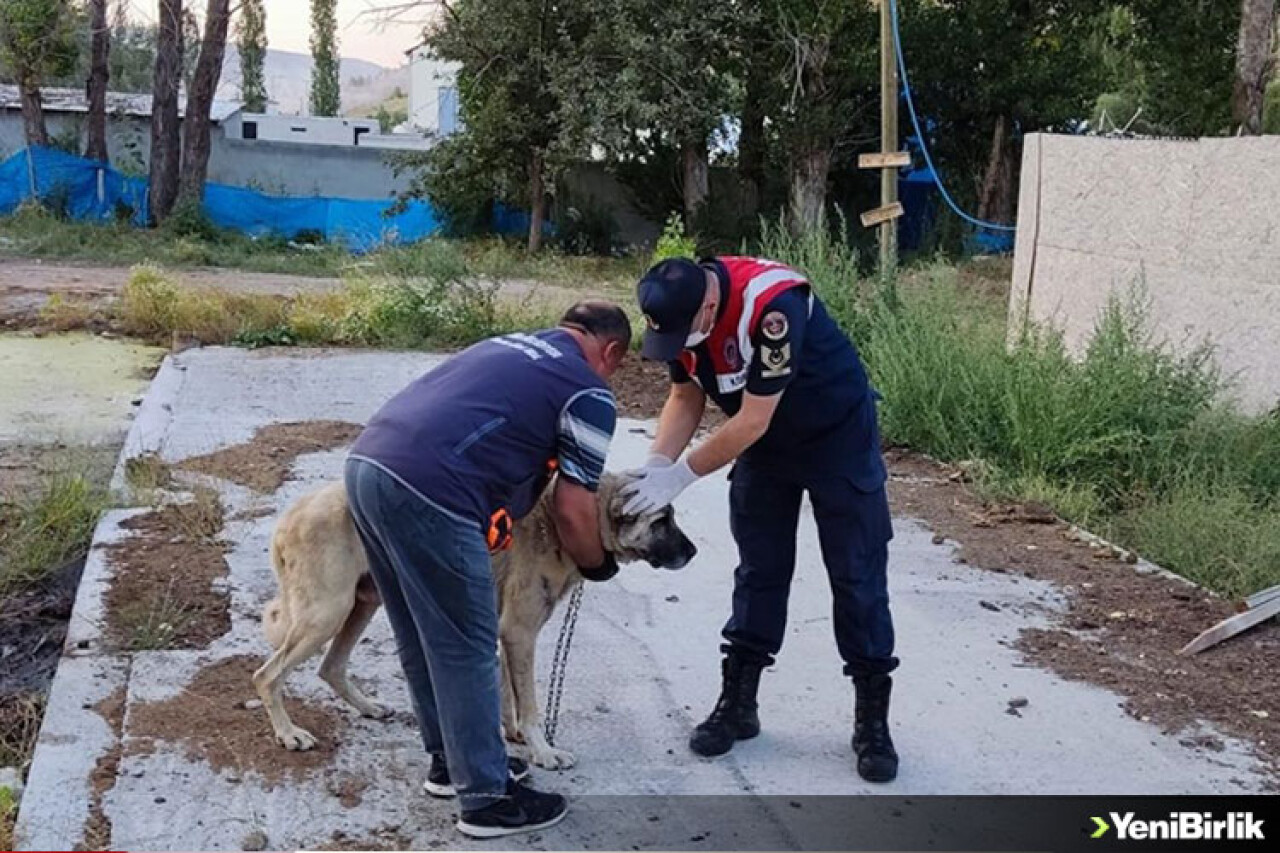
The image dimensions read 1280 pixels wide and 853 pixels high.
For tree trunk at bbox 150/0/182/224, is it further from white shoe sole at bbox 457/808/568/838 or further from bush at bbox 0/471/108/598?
white shoe sole at bbox 457/808/568/838

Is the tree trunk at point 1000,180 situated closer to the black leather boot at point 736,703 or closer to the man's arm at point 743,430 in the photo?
the black leather boot at point 736,703

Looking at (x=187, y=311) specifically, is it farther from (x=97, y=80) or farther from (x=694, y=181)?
(x=97, y=80)

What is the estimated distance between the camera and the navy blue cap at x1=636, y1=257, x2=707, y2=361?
3875 mm

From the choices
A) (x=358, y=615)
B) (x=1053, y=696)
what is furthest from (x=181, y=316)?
(x=1053, y=696)

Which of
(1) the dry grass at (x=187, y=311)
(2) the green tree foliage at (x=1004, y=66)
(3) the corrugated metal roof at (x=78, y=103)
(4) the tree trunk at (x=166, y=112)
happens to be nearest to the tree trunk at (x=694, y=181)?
(2) the green tree foliage at (x=1004, y=66)

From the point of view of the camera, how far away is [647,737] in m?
4.59

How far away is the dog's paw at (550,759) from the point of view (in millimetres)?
4301

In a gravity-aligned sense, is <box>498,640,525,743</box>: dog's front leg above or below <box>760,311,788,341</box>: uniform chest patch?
below

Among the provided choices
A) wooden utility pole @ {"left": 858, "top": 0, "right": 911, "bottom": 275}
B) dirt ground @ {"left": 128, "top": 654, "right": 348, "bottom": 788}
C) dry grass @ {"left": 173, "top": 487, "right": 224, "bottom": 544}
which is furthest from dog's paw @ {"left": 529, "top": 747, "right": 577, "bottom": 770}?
wooden utility pole @ {"left": 858, "top": 0, "right": 911, "bottom": 275}

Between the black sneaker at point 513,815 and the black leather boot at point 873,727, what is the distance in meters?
1.04

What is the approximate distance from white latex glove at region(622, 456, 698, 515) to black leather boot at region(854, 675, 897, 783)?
37.4 inches

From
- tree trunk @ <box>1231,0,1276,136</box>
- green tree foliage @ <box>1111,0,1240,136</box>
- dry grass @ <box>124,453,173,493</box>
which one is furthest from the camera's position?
green tree foliage @ <box>1111,0,1240,136</box>

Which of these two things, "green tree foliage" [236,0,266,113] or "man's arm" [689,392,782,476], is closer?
"man's arm" [689,392,782,476]

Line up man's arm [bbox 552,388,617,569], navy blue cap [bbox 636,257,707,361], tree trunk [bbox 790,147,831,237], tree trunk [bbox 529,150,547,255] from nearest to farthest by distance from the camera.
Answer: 1. man's arm [bbox 552,388,617,569]
2. navy blue cap [bbox 636,257,707,361]
3. tree trunk [bbox 790,147,831,237]
4. tree trunk [bbox 529,150,547,255]
